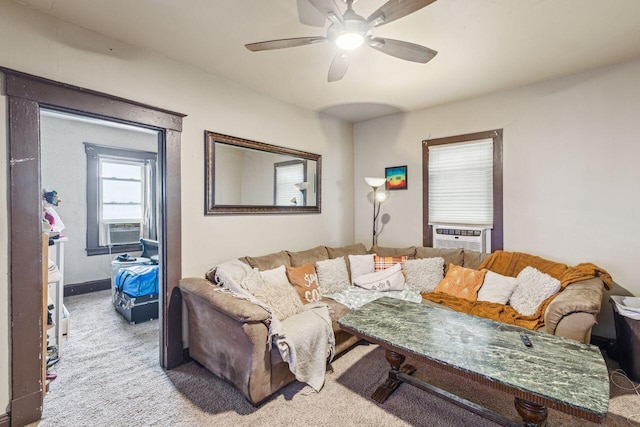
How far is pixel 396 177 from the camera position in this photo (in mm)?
4086

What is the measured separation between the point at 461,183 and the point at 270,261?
8.07 ft

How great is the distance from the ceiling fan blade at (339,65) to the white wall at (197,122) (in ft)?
4.10

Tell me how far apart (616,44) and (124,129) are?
6.29 meters

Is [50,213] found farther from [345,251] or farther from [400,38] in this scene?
[400,38]

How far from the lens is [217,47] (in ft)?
7.78

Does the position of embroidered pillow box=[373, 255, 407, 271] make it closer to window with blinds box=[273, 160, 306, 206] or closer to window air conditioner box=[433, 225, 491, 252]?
window air conditioner box=[433, 225, 491, 252]

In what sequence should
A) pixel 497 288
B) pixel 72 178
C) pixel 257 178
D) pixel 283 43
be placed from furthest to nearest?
1. pixel 72 178
2. pixel 257 178
3. pixel 497 288
4. pixel 283 43

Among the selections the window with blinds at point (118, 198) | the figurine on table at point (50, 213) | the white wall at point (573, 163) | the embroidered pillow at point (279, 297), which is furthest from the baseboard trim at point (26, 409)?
the white wall at point (573, 163)

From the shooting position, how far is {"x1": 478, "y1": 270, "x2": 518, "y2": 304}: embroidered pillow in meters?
2.79

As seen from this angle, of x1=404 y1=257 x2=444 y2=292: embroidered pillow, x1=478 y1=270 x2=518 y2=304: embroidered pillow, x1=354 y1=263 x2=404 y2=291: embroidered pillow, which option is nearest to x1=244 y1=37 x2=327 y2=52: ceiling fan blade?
x1=354 y1=263 x2=404 y2=291: embroidered pillow

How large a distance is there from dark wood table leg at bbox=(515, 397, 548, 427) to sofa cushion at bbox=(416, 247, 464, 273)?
188cm

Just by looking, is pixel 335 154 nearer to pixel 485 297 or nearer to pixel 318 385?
pixel 485 297

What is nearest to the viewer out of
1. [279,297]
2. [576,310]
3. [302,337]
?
[576,310]

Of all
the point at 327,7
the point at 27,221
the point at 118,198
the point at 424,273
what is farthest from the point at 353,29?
the point at 118,198
